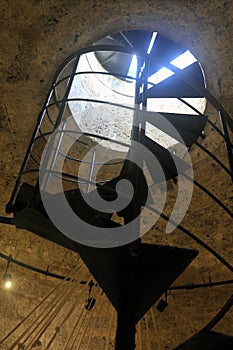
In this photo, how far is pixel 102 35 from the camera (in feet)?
9.33

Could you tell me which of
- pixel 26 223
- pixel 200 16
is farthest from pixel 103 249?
pixel 200 16

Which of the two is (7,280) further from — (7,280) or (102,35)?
(102,35)

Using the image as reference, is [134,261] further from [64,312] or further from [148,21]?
[64,312]

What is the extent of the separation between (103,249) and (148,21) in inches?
80.0

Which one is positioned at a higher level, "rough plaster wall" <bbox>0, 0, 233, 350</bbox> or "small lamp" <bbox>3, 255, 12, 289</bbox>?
"rough plaster wall" <bbox>0, 0, 233, 350</bbox>

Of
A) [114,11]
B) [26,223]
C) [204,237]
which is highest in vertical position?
[114,11]

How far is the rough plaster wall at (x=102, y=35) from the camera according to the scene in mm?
2660

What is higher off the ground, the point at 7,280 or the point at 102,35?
the point at 102,35

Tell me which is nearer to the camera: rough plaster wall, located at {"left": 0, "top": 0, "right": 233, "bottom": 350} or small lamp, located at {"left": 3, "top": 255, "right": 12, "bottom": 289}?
rough plaster wall, located at {"left": 0, "top": 0, "right": 233, "bottom": 350}

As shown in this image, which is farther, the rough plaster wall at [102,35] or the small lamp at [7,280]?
the small lamp at [7,280]

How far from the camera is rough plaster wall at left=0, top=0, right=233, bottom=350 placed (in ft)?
8.73

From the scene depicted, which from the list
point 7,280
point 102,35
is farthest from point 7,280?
point 102,35

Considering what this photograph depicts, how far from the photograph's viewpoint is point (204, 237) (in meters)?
3.37

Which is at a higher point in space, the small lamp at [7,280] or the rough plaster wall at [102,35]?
the rough plaster wall at [102,35]
